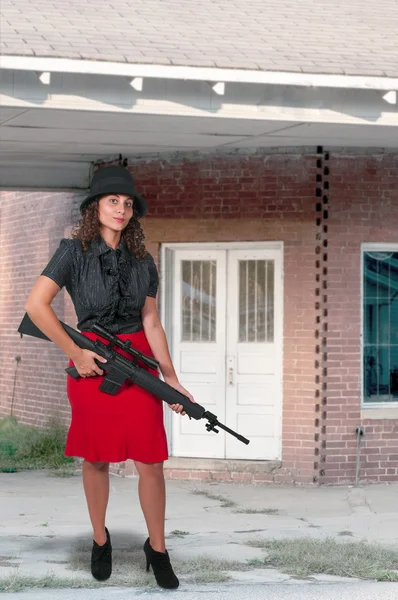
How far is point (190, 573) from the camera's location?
649cm

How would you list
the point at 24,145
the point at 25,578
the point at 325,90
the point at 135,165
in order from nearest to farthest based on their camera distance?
1. the point at 25,578
2. the point at 325,90
3. the point at 24,145
4. the point at 135,165

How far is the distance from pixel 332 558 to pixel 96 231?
2.44 metres

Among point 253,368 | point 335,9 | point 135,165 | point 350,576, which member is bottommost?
point 350,576

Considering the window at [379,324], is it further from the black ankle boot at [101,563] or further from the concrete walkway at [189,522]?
the black ankle boot at [101,563]

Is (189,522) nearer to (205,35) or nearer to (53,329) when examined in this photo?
(53,329)

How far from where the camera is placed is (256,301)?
1152 cm

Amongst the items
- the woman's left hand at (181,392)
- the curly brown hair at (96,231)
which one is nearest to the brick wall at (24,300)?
the curly brown hair at (96,231)

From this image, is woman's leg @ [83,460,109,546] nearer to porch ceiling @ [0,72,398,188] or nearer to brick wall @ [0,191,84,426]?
porch ceiling @ [0,72,398,188]

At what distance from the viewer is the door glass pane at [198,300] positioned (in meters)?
11.7

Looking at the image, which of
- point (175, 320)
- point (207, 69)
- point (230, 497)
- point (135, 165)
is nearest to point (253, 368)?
point (175, 320)

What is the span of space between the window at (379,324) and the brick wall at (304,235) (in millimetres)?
220

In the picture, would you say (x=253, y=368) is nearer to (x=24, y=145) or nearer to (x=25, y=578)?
(x=24, y=145)

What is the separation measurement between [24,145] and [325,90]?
3.25 meters

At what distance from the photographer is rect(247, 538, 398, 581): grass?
6605 mm
